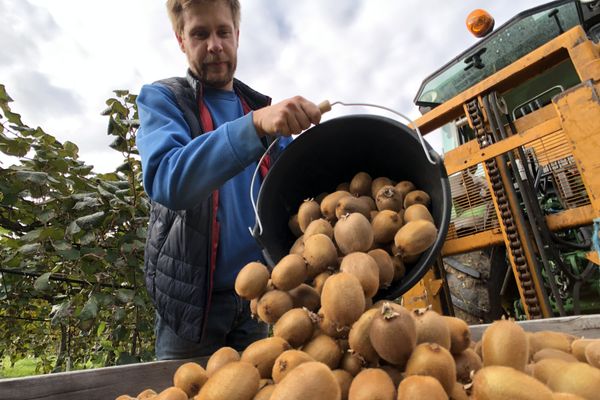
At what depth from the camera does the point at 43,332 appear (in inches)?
261

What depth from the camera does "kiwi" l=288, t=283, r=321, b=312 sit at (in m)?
1.41

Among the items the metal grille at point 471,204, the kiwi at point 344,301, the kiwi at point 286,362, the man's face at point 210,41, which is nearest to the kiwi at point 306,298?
the kiwi at point 344,301

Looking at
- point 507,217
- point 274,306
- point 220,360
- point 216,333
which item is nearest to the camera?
point 220,360

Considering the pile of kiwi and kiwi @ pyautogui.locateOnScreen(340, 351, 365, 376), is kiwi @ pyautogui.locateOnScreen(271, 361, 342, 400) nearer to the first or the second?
the pile of kiwi

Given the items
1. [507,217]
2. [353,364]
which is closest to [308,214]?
[353,364]

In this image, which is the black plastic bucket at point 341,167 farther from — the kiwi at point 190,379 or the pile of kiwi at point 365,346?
the kiwi at point 190,379

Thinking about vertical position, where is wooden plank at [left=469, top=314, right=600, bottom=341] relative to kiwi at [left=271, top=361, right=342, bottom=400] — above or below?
below

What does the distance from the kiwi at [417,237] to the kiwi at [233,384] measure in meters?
0.73

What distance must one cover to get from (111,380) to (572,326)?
64.5 inches

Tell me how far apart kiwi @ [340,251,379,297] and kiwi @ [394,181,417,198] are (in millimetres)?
572

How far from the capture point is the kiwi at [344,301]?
3.77 ft

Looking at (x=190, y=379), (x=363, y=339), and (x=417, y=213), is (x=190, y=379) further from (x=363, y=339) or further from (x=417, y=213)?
(x=417, y=213)

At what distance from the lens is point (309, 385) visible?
2.88 ft

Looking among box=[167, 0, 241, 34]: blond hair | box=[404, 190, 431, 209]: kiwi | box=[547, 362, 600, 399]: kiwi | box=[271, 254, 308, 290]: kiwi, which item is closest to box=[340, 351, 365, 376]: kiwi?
box=[271, 254, 308, 290]: kiwi
